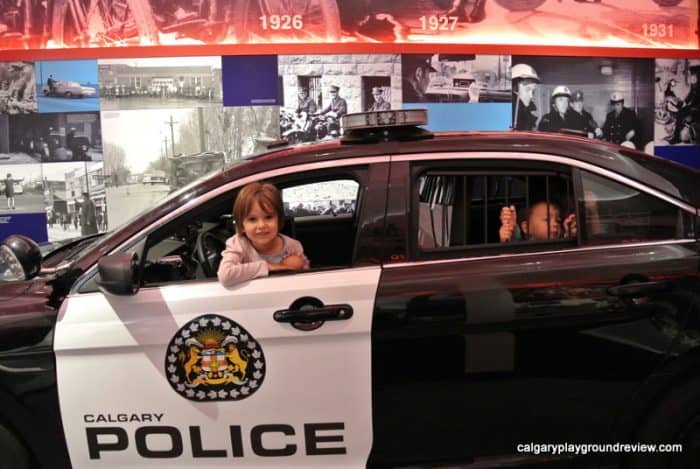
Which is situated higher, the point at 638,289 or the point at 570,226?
the point at 570,226

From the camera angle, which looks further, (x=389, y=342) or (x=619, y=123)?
(x=619, y=123)

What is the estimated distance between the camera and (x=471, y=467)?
2.15 meters

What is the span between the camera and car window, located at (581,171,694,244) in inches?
86.9

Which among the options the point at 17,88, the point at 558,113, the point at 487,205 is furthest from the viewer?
the point at 558,113

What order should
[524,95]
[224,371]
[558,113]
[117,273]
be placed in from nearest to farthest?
[117,273] → [224,371] → [524,95] → [558,113]

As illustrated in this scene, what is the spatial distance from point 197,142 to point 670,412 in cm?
387

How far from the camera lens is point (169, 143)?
5.00 metres

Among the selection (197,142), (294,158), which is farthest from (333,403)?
(197,142)

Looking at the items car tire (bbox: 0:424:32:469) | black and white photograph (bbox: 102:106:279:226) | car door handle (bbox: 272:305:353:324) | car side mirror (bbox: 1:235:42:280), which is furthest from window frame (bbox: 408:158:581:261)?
black and white photograph (bbox: 102:106:279:226)

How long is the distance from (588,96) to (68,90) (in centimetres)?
411

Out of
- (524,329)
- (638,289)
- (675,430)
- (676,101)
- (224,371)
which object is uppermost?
(676,101)

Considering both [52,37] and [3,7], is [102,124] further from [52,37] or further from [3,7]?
[3,7]

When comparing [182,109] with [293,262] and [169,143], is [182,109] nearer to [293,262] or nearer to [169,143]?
[169,143]

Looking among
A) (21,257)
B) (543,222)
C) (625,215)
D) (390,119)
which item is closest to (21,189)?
(21,257)
